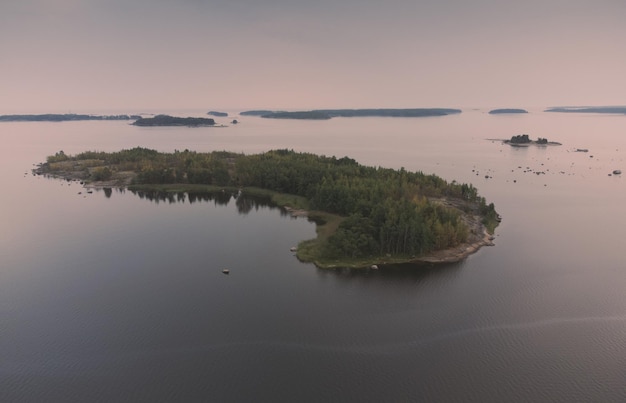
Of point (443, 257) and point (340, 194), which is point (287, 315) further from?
point (340, 194)

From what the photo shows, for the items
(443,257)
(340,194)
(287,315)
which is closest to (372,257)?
(443,257)

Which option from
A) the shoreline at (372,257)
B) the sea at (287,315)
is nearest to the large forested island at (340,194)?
the shoreline at (372,257)

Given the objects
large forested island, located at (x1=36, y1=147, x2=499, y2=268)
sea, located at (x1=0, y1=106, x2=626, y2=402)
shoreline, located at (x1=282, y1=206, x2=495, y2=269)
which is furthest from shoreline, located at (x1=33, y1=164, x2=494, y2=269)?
sea, located at (x1=0, y1=106, x2=626, y2=402)

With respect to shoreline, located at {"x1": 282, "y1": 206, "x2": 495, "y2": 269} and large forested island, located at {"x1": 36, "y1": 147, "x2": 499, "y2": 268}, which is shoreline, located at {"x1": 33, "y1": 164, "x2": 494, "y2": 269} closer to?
shoreline, located at {"x1": 282, "y1": 206, "x2": 495, "y2": 269}

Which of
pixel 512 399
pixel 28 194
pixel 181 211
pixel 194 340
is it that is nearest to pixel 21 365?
pixel 194 340

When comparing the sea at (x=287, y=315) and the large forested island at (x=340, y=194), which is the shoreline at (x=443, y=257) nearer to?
the large forested island at (x=340, y=194)

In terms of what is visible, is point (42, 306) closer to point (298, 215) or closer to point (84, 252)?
point (84, 252)
